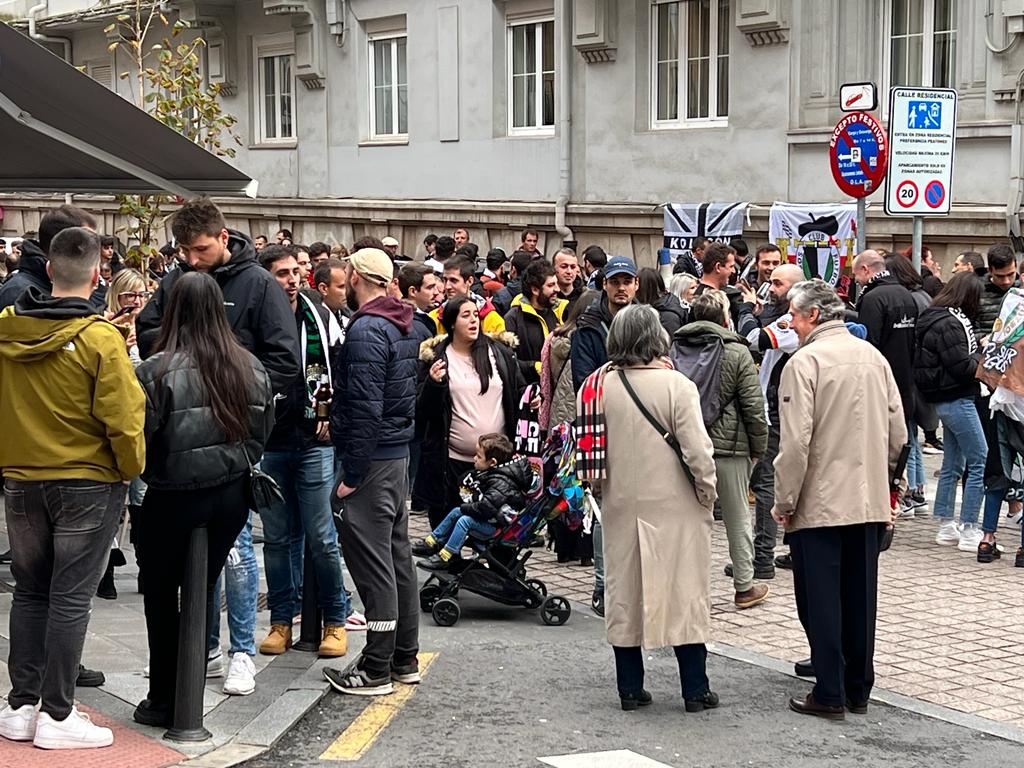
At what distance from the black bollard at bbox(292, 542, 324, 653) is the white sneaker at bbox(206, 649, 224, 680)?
23.3 inches

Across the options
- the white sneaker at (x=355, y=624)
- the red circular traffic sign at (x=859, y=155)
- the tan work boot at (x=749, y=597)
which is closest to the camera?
the white sneaker at (x=355, y=624)

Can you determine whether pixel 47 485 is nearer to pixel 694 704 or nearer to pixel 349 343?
pixel 349 343

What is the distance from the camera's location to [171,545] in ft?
21.6

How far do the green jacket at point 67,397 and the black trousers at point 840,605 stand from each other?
10.1 feet

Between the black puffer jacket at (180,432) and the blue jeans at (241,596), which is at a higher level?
the black puffer jacket at (180,432)

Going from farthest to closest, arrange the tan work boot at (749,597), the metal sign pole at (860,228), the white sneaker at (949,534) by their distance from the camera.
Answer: the metal sign pole at (860,228)
the white sneaker at (949,534)
the tan work boot at (749,597)

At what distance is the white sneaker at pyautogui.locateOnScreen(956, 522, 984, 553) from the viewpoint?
11219 millimetres

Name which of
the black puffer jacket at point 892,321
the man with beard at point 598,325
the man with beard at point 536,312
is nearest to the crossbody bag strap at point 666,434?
the man with beard at point 598,325

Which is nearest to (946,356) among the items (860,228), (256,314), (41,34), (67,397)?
(860,228)

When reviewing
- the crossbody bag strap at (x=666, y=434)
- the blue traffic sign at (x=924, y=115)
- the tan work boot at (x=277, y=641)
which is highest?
the blue traffic sign at (x=924, y=115)

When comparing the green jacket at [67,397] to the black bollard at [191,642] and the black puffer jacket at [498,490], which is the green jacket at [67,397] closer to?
the black bollard at [191,642]

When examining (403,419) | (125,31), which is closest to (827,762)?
(403,419)

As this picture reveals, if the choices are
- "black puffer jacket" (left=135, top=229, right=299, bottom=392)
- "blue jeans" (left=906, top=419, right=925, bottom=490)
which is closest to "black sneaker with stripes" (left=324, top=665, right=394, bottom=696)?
"black puffer jacket" (left=135, top=229, right=299, bottom=392)

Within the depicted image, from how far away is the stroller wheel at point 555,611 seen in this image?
9.06 meters
